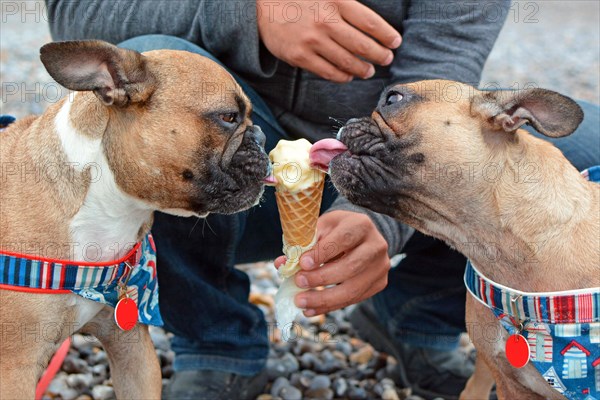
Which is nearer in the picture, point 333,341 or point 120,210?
point 120,210

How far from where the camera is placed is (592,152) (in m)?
3.54

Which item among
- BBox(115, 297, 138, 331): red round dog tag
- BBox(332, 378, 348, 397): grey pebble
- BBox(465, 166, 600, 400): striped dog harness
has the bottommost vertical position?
BBox(332, 378, 348, 397): grey pebble

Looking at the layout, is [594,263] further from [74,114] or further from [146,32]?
[146,32]

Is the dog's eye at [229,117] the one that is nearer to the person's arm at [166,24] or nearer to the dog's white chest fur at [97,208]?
the dog's white chest fur at [97,208]

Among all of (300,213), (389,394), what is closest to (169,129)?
(300,213)

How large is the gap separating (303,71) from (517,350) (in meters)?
1.60

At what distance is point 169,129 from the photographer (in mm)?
2615

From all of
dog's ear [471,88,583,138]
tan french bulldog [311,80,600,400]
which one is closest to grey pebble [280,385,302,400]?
tan french bulldog [311,80,600,400]

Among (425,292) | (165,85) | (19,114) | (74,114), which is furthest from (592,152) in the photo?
(19,114)

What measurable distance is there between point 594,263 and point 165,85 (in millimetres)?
1530

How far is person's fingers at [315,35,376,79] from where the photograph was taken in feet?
10.4

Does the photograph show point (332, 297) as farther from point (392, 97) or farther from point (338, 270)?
point (392, 97)

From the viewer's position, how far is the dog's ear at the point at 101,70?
2.41 m

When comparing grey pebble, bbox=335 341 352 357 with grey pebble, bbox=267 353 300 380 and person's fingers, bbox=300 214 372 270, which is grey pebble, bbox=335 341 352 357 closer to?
grey pebble, bbox=267 353 300 380
